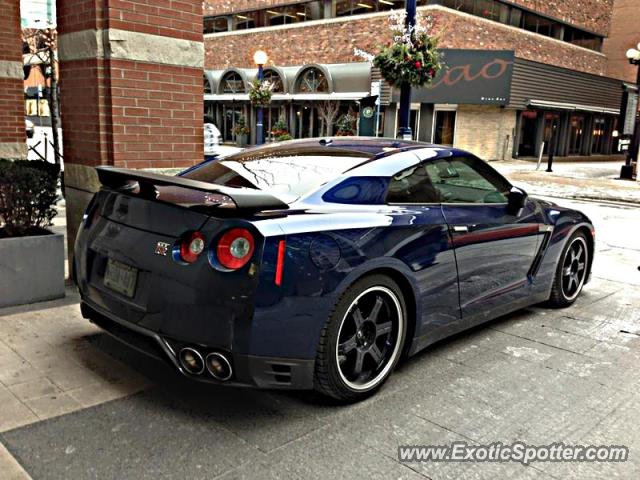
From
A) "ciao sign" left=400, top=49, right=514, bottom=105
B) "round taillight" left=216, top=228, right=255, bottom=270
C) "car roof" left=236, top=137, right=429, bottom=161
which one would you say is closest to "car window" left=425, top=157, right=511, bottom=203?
"car roof" left=236, top=137, right=429, bottom=161

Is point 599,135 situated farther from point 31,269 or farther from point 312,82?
point 31,269

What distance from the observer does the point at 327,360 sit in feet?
10.7

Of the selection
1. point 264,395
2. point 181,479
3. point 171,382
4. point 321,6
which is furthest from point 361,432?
point 321,6

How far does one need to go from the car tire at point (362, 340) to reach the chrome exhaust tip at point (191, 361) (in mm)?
624

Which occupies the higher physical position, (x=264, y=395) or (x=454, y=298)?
(x=454, y=298)

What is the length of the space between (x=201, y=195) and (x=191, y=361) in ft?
2.89

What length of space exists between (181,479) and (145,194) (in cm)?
158

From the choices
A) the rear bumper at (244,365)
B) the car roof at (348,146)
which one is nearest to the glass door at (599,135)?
the car roof at (348,146)

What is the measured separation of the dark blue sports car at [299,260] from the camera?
304cm

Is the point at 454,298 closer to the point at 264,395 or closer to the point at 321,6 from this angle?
the point at 264,395

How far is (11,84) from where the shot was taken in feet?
29.7

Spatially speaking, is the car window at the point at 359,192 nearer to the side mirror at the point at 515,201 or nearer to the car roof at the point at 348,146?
the car roof at the point at 348,146

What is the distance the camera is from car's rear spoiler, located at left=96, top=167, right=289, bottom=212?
9.96ft

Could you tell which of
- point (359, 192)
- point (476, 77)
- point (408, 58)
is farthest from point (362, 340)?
point (476, 77)
